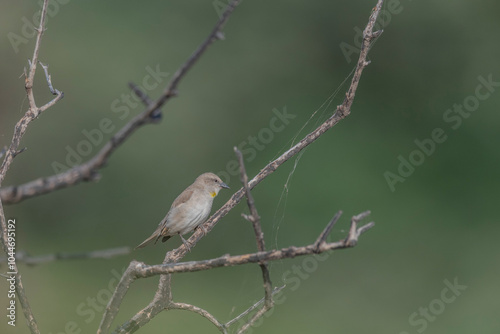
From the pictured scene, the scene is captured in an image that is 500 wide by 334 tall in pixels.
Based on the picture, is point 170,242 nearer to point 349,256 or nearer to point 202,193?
point 349,256

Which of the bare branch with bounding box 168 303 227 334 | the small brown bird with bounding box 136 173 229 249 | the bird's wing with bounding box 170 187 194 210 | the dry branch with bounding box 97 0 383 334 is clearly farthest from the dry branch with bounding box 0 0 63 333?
the bird's wing with bounding box 170 187 194 210

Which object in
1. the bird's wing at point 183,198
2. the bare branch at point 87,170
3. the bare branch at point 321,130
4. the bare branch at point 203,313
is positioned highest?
the bird's wing at point 183,198

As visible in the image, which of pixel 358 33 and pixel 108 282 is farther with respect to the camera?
pixel 358 33

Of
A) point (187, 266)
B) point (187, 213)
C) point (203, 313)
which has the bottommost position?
point (203, 313)

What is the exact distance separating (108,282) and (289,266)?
209 centimetres

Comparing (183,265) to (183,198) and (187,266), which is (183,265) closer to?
(187,266)

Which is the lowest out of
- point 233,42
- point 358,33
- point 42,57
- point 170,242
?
point 170,242

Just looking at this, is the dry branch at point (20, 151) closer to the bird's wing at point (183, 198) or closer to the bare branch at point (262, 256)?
the bare branch at point (262, 256)

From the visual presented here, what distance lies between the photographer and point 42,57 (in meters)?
8.84

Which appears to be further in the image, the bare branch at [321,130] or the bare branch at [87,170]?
the bare branch at [321,130]

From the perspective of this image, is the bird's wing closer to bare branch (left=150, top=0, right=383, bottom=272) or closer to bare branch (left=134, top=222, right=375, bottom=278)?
bare branch (left=150, top=0, right=383, bottom=272)

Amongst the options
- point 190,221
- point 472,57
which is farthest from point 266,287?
point 472,57

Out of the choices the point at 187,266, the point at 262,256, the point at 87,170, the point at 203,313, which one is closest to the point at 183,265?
→ the point at 187,266

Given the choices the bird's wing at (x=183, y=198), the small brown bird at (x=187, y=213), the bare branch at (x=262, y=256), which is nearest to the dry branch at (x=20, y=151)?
the bare branch at (x=262, y=256)
